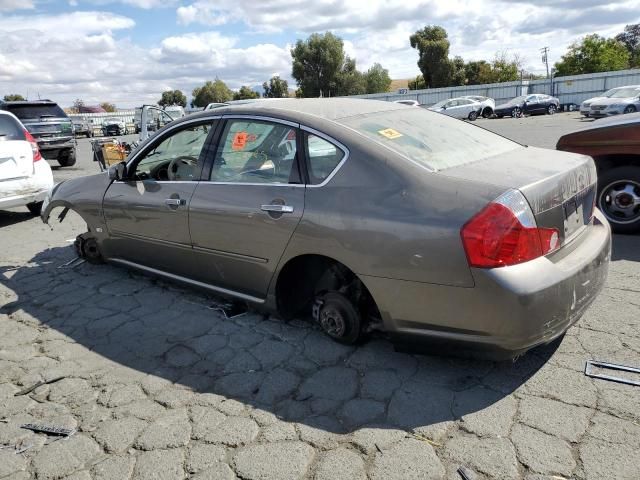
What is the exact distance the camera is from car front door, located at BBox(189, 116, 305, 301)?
3234mm

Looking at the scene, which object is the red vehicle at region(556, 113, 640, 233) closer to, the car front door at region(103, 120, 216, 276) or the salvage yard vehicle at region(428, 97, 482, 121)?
the car front door at region(103, 120, 216, 276)

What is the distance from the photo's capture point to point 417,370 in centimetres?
305

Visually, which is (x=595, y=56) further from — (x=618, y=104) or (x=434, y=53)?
(x=618, y=104)

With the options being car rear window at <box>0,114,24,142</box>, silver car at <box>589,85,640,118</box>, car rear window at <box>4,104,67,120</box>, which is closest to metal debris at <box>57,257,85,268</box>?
car rear window at <box>0,114,24,142</box>

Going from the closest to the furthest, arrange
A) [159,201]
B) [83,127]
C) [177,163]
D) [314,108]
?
[314,108], [159,201], [177,163], [83,127]

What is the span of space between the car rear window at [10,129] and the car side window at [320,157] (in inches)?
246

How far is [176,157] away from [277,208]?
4.93 feet

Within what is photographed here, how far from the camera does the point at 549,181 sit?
2771 millimetres

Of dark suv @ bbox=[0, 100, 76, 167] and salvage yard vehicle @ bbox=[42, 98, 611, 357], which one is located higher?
dark suv @ bbox=[0, 100, 76, 167]

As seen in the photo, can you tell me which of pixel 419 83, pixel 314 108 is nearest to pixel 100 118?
pixel 419 83

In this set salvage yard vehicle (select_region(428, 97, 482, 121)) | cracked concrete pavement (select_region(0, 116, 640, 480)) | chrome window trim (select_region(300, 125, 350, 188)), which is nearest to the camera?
cracked concrete pavement (select_region(0, 116, 640, 480))

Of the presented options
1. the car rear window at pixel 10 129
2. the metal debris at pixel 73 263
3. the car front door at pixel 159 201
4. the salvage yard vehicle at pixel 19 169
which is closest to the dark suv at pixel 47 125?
the car rear window at pixel 10 129

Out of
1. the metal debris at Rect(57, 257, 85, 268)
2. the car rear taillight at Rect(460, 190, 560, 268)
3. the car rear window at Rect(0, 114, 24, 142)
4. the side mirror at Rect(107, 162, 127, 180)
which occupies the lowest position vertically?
the metal debris at Rect(57, 257, 85, 268)

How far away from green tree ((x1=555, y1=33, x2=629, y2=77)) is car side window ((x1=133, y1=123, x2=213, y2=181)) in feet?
197
